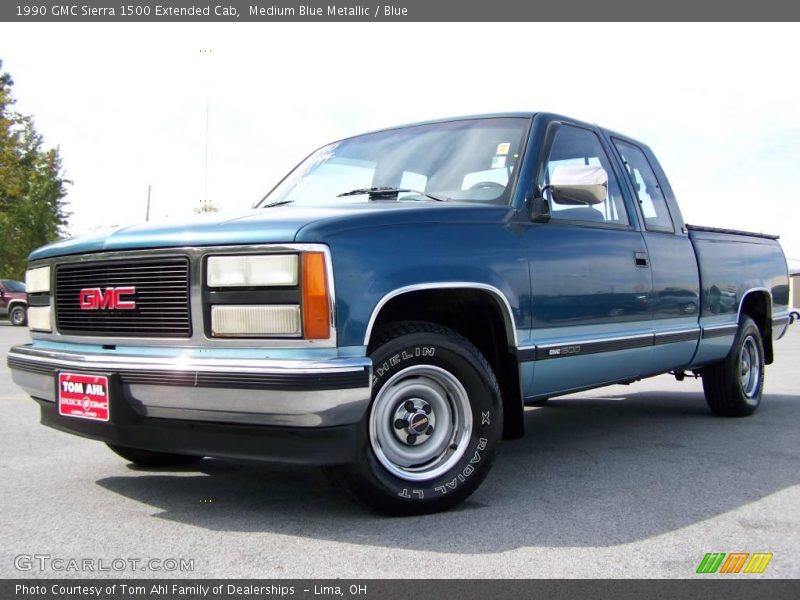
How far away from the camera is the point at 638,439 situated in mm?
5387

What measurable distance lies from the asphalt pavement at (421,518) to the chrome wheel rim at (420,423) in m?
0.24

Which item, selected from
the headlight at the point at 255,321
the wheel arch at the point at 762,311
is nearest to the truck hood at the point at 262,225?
the headlight at the point at 255,321

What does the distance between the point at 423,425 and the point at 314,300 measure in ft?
2.63

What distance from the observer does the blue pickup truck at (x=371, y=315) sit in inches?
119

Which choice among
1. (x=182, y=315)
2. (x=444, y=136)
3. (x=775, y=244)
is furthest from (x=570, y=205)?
(x=775, y=244)

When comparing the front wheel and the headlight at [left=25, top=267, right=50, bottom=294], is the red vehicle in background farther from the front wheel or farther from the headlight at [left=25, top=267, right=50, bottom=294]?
the front wheel

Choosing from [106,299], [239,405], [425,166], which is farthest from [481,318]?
[106,299]

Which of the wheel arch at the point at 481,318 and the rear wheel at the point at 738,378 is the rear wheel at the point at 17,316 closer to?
the rear wheel at the point at 738,378

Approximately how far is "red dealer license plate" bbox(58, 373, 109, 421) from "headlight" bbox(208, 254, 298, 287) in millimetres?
673

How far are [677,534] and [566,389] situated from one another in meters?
1.21

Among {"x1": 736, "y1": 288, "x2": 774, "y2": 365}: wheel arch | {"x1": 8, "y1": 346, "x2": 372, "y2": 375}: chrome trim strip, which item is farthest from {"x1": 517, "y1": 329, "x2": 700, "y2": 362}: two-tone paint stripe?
{"x1": 736, "y1": 288, "x2": 774, "y2": 365}: wheel arch

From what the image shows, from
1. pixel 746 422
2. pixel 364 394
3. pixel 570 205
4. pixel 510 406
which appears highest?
pixel 570 205

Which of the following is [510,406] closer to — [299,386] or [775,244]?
[299,386]
